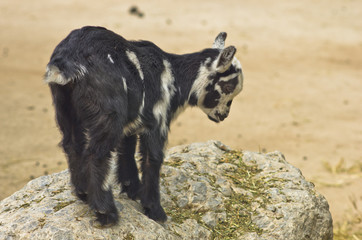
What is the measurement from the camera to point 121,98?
4.98 m

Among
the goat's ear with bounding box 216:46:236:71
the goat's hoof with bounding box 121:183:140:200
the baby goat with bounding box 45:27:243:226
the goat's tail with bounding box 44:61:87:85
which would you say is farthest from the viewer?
the goat's hoof with bounding box 121:183:140:200

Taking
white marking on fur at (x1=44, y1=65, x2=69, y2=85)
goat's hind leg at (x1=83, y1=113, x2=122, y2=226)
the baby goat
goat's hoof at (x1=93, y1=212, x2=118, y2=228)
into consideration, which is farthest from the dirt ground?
white marking on fur at (x1=44, y1=65, x2=69, y2=85)

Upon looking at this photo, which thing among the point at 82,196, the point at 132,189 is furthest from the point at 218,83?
the point at 82,196

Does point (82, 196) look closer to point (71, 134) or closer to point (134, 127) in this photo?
point (71, 134)

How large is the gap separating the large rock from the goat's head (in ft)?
3.39

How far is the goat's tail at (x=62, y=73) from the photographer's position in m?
4.79

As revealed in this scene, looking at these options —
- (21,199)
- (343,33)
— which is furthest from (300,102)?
(21,199)

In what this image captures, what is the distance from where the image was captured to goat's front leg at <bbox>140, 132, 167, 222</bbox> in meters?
5.52

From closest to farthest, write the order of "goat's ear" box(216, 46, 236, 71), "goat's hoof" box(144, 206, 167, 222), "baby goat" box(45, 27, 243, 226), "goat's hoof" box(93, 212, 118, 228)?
"baby goat" box(45, 27, 243, 226), "goat's hoof" box(93, 212, 118, 228), "goat's hoof" box(144, 206, 167, 222), "goat's ear" box(216, 46, 236, 71)

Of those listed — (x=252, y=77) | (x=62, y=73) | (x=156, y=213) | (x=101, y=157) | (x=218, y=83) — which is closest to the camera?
(x=62, y=73)

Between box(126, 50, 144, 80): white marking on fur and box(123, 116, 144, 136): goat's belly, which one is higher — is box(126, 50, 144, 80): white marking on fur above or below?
above

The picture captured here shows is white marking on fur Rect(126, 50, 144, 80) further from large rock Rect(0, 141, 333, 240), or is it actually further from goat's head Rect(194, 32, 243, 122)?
large rock Rect(0, 141, 333, 240)

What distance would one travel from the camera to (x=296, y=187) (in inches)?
267

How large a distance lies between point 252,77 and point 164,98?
11.0 meters
